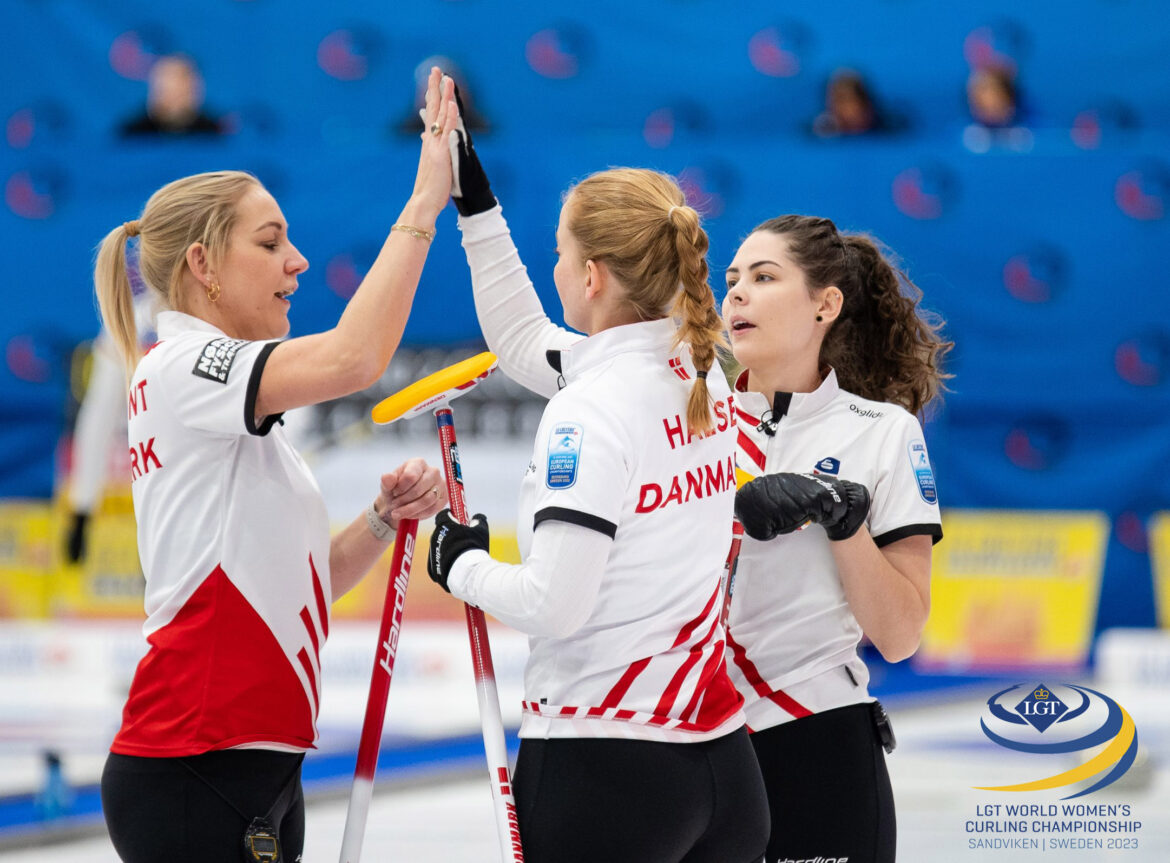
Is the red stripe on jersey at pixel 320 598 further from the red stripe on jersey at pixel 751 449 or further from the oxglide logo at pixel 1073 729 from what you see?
the oxglide logo at pixel 1073 729

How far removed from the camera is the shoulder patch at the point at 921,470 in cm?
249

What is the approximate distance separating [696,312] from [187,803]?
1.14 meters

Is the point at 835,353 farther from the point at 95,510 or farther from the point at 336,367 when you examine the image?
the point at 95,510

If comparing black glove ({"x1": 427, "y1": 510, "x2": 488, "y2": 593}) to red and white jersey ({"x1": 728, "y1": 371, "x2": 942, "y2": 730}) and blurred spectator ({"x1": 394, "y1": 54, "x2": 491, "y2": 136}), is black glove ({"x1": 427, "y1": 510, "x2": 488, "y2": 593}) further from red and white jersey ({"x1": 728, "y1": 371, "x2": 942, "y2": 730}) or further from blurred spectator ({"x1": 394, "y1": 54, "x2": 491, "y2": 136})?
blurred spectator ({"x1": 394, "y1": 54, "x2": 491, "y2": 136})

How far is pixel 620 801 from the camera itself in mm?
1981

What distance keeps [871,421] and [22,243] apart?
6.22 meters

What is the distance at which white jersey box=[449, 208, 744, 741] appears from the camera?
6.46 ft

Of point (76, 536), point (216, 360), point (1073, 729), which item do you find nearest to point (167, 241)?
point (216, 360)

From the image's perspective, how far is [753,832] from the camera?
2.11 meters

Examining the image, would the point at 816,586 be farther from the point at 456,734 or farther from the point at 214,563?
the point at 456,734

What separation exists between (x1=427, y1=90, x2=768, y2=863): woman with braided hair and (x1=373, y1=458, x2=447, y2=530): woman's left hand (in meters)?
0.34

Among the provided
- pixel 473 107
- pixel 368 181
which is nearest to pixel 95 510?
pixel 368 181

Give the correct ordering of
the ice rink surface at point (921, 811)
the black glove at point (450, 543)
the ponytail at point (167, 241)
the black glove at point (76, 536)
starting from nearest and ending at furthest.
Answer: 1. the black glove at point (450, 543)
2. the ponytail at point (167, 241)
3. the ice rink surface at point (921, 811)
4. the black glove at point (76, 536)

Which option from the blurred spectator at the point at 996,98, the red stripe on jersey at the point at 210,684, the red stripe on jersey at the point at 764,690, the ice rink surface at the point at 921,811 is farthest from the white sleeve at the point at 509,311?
the blurred spectator at the point at 996,98
